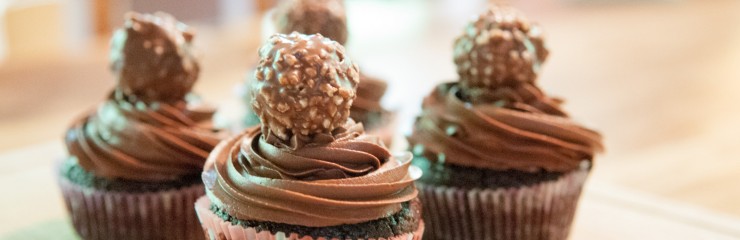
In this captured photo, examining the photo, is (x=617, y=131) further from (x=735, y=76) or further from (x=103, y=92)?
(x=103, y=92)

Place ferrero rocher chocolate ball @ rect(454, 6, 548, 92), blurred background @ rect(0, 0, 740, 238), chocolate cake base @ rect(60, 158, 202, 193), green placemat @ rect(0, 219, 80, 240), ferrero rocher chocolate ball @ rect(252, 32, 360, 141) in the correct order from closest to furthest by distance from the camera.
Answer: ferrero rocher chocolate ball @ rect(252, 32, 360, 141) < ferrero rocher chocolate ball @ rect(454, 6, 548, 92) < chocolate cake base @ rect(60, 158, 202, 193) < green placemat @ rect(0, 219, 80, 240) < blurred background @ rect(0, 0, 740, 238)

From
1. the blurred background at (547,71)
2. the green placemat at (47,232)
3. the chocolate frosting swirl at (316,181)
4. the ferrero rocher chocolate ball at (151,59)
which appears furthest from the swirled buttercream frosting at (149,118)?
the chocolate frosting swirl at (316,181)

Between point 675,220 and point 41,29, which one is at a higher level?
point 675,220

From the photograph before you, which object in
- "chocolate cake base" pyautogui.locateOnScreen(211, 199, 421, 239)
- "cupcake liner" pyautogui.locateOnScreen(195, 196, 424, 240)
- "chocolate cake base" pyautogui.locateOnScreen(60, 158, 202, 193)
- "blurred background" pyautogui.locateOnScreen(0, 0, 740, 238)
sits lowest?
"blurred background" pyautogui.locateOnScreen(0, 0, 740, 238)

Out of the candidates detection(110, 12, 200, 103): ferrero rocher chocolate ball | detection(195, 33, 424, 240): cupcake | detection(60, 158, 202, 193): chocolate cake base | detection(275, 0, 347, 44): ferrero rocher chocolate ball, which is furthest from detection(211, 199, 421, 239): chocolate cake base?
detection(275, 0, 347, 44): ferrero rocher chocolate ball

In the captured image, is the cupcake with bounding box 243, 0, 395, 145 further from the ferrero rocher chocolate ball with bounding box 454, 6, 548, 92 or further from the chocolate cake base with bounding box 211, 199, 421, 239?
the chocolate cake base with bounding box 211, 199, 421, 239

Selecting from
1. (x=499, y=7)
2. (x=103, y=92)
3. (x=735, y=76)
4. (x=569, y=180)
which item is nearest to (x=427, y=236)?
→ (x=569, y=180)
